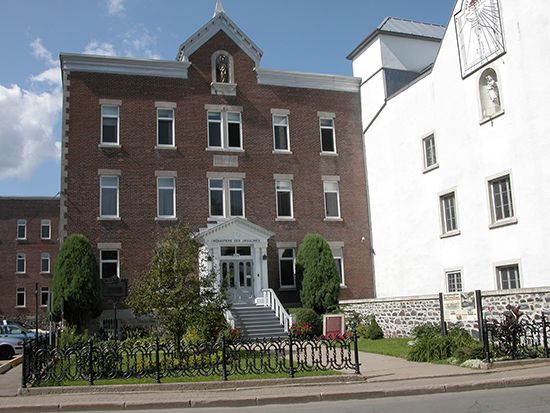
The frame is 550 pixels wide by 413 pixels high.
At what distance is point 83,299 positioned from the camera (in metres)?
26.1

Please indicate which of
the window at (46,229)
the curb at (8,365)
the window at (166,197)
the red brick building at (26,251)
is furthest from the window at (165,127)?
the window at (46,229)

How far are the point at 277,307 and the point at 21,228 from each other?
34.2 m

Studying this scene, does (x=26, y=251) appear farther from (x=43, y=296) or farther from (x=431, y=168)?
(x=431, y=168)

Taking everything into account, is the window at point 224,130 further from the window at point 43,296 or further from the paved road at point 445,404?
the window at point 43,296

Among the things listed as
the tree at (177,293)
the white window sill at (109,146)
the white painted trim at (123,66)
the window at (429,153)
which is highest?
the white painted trim at (123,66)

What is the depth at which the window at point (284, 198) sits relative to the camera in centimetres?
3125

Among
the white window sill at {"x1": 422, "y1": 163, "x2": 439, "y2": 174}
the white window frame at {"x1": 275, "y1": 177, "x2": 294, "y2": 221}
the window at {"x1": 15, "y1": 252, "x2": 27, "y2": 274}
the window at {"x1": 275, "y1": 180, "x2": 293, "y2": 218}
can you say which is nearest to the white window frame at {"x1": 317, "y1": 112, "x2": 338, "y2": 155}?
the white window frame at {"x1": 275, "y1": 177, "x2": 294, "y2": 221}

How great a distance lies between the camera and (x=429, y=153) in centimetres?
2780

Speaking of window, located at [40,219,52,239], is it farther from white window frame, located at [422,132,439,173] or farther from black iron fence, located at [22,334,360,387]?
black iron fence, located at [22,334,360,387]

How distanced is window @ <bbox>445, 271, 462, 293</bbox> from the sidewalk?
1111cm

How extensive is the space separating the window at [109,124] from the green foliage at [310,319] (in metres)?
11.8

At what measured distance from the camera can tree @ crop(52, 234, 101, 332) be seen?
26.0 m

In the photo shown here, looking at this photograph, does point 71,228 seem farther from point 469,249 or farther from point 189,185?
point 469,249

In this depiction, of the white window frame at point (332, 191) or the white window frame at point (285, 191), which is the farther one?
the white window frame at point (332, 191)
